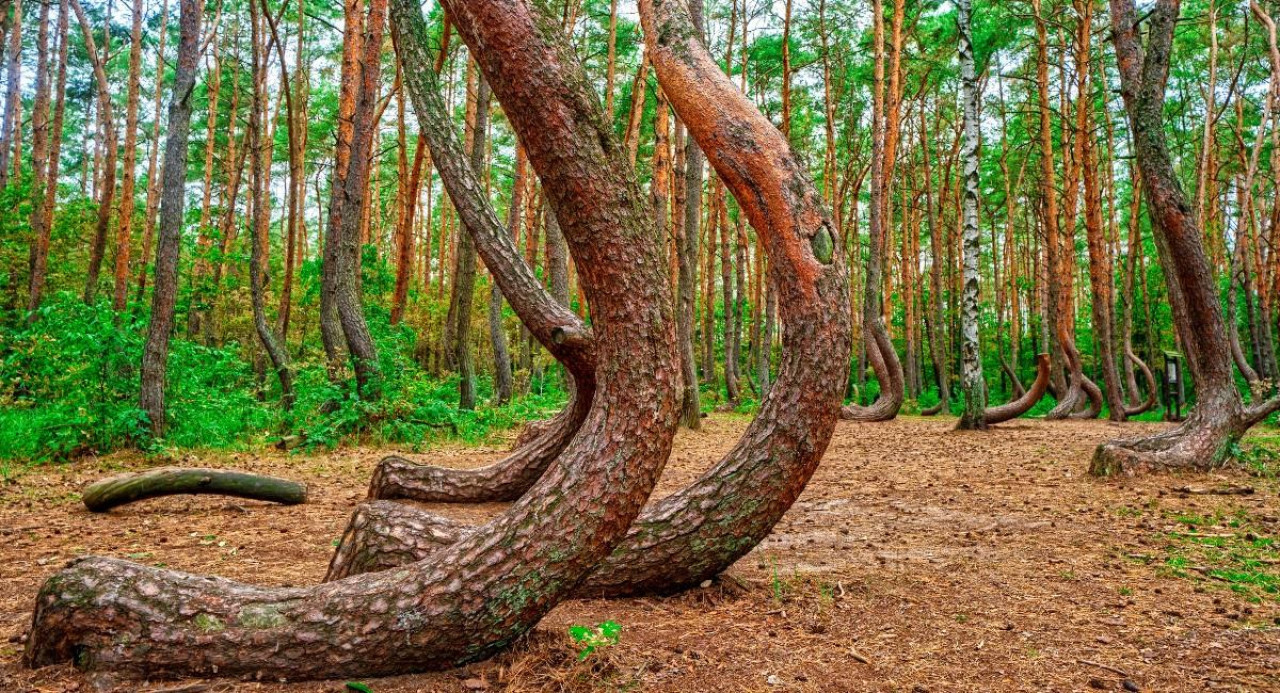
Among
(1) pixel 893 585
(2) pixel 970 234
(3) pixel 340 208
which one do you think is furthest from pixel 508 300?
(2) pixel 970 234

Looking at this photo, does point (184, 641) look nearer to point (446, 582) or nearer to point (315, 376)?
point (446, 582)

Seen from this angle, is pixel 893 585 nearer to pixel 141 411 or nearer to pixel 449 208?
pixel 141 411

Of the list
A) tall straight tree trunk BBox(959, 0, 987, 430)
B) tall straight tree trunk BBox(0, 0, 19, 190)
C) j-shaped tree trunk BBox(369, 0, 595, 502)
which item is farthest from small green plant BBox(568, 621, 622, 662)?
tall straight tree trunk BBox(0, 0, 19, 190)

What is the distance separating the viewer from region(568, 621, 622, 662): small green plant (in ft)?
7.55

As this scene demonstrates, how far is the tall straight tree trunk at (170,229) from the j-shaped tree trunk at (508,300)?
11.0 ft

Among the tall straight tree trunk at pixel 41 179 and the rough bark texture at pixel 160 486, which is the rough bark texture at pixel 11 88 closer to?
the tall straight tree trunk at pixel 41 179

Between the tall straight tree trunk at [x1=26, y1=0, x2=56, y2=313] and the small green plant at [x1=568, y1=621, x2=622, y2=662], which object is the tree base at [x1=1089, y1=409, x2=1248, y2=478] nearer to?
the small green plant at [x1=568, y1=621, x2=622, y2=662]

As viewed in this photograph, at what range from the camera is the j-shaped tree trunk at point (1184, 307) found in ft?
19.9

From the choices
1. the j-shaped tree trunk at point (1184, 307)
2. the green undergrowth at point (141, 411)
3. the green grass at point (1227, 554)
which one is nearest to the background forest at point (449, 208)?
the green undergrowth at point (141, 411)

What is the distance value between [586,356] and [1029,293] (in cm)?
3079

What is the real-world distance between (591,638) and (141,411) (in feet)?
23.2

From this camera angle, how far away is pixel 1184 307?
21.7 feet

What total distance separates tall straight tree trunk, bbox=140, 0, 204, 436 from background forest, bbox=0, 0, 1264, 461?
56 millimetres

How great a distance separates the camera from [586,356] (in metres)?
4.34
